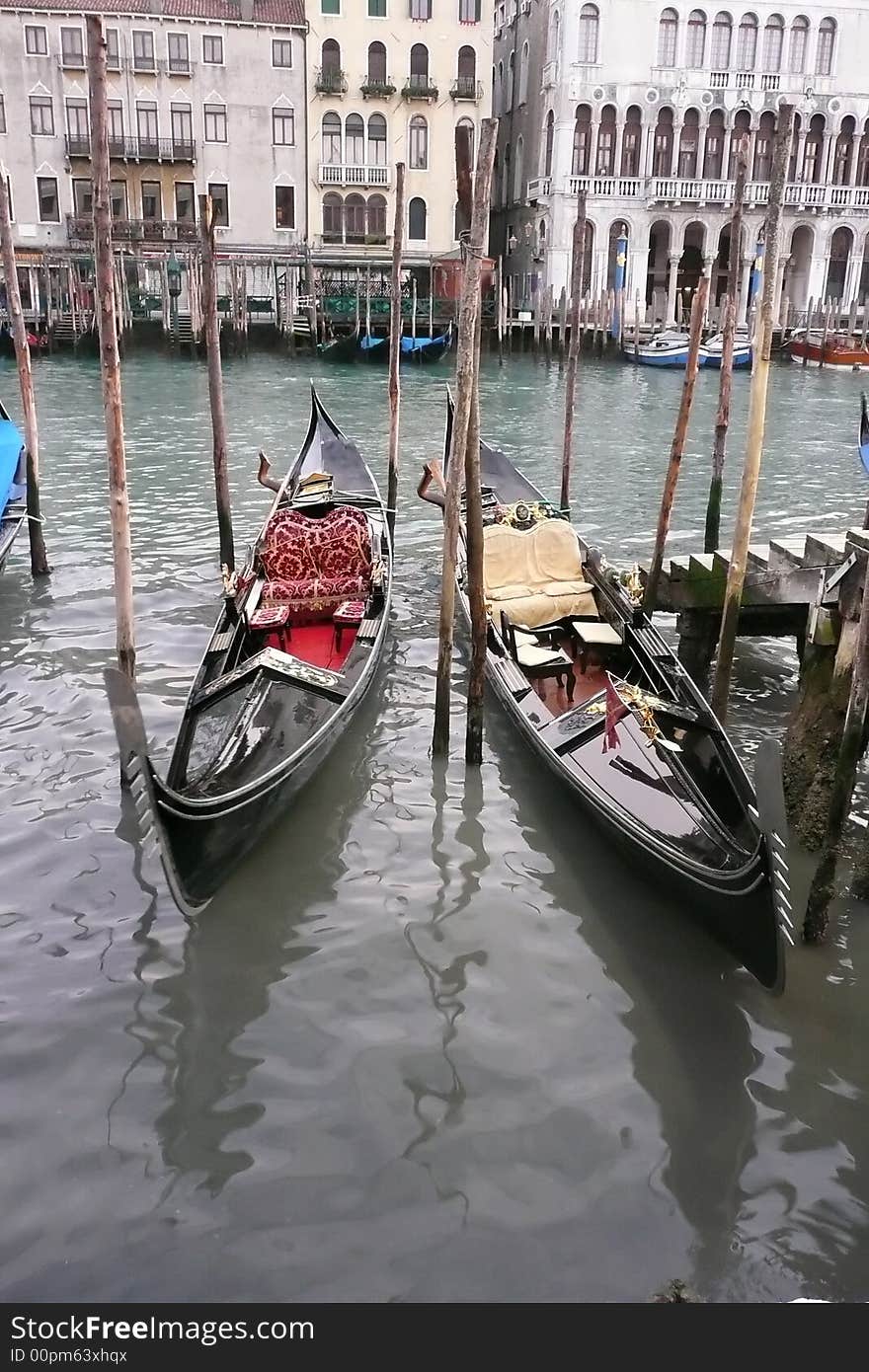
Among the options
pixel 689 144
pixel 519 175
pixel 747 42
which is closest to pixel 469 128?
pixel 689 144

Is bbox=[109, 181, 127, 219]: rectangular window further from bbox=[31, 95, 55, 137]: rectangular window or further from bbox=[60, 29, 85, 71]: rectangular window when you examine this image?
bbox=[60, 29, 85, 71]: rectangular window

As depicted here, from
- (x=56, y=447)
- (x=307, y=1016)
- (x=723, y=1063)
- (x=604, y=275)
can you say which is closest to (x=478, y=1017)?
(x=307, y=1016)

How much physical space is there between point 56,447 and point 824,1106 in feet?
36.8

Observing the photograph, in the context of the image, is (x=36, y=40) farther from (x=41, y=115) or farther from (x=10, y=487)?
(x=10, y=487)

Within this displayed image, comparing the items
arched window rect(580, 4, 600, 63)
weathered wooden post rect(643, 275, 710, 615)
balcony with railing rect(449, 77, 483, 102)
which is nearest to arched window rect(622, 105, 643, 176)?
arched window rect(580, 4, 600, 63)

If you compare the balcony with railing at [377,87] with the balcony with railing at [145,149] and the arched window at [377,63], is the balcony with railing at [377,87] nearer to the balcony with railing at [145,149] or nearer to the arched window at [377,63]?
the arched window at [377,63]

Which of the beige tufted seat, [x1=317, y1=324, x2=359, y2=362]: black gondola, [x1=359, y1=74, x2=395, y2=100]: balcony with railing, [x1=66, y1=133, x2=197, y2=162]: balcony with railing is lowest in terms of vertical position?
the beige tufted seat

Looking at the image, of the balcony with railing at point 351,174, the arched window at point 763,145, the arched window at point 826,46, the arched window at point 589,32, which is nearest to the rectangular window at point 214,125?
the balcony with railing at point 351,174

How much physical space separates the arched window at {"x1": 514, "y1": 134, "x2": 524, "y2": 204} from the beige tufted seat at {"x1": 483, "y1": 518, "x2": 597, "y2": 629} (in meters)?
25.6

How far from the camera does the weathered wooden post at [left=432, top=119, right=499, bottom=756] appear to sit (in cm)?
403

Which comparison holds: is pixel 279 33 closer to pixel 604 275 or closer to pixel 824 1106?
pixel 604 275

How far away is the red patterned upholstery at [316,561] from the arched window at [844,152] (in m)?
26.4

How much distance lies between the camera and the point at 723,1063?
2912 mm

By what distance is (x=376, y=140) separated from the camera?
2552 centimetres
